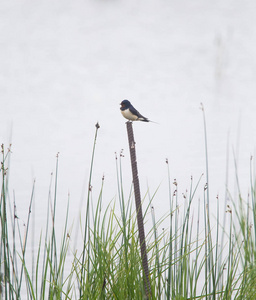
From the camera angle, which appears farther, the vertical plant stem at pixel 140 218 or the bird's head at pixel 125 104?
the bird's head at pixel 125 104

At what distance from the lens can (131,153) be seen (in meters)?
1.81

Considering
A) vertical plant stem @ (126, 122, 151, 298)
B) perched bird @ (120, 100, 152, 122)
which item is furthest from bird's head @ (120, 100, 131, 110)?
vertical plant stem @ (126, 122, 151, 298)

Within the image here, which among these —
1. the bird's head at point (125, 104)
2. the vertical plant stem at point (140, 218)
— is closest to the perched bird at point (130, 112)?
the bird's head at point (125, 104)

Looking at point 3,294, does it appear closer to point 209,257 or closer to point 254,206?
point 209,257

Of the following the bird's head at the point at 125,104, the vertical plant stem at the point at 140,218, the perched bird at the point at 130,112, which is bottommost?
the vertical plant stem at the point at 140,218

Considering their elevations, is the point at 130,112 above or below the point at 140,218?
above

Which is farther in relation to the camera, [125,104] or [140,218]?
[125,104]

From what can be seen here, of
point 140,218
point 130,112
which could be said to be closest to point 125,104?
point 130,112

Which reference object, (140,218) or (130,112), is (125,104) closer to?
(130,112)

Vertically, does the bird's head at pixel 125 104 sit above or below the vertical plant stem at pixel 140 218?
above

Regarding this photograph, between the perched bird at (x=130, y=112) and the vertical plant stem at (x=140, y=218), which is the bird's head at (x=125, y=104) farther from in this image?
the vertical plant stem at (x=140, y=218)

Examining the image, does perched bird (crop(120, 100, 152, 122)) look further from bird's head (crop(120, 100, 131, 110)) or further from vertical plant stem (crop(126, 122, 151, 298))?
vertical plant stem (crop(126, 122, 151, 298))

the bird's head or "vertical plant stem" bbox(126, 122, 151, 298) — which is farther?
the bird's head

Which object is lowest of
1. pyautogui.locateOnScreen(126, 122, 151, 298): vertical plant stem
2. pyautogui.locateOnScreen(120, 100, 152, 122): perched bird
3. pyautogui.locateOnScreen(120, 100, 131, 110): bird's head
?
pyautogui.locateOnScreen(126, 122, 151, 298): vertical plant stem
